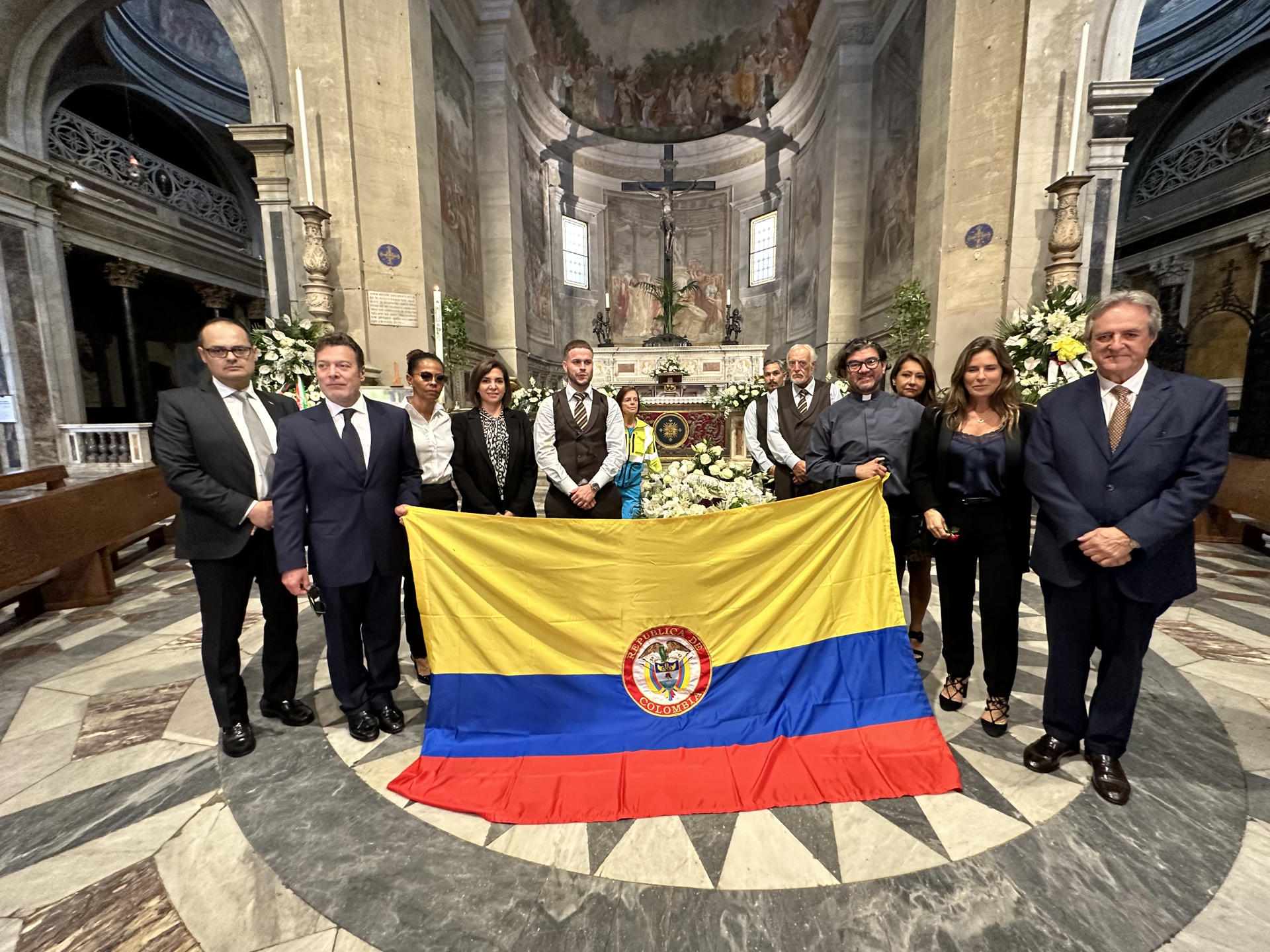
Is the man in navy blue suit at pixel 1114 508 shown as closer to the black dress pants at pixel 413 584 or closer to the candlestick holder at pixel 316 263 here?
the black dress pants at pixel 413 584

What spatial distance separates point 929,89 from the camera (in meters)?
8.34

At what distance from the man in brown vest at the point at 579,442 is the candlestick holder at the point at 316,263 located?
6243 millimetres

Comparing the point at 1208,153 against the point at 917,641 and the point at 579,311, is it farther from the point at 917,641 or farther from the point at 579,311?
the point at 579,311

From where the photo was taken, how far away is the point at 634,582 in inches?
88.4

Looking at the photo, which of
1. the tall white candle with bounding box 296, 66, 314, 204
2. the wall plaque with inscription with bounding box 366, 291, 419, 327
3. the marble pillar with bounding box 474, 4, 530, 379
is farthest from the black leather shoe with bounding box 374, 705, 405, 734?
the marble pillar with bounding box 474, 4, 530, 379

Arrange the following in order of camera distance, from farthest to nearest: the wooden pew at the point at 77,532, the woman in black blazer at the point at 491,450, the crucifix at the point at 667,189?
the crucifix at the point at 667,189 → the wooden pew at the point at 77,532 → the woman in black blazer at the point at 491,450

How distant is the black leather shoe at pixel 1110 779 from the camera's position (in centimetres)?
200

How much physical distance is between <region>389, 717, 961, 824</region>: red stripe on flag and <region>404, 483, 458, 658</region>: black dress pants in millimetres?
914

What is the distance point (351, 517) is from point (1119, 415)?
3.17 metres

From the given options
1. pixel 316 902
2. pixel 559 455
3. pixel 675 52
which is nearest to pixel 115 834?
pixel 316 902

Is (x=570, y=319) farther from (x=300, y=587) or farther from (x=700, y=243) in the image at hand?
(x=300, y=587)

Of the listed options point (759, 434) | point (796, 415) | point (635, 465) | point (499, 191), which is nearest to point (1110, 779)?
point (796, 415)

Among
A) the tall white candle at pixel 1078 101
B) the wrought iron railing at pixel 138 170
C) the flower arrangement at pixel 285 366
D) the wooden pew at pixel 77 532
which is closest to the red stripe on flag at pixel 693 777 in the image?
the wooden pew at pixel 77 532

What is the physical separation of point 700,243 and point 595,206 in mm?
3757
